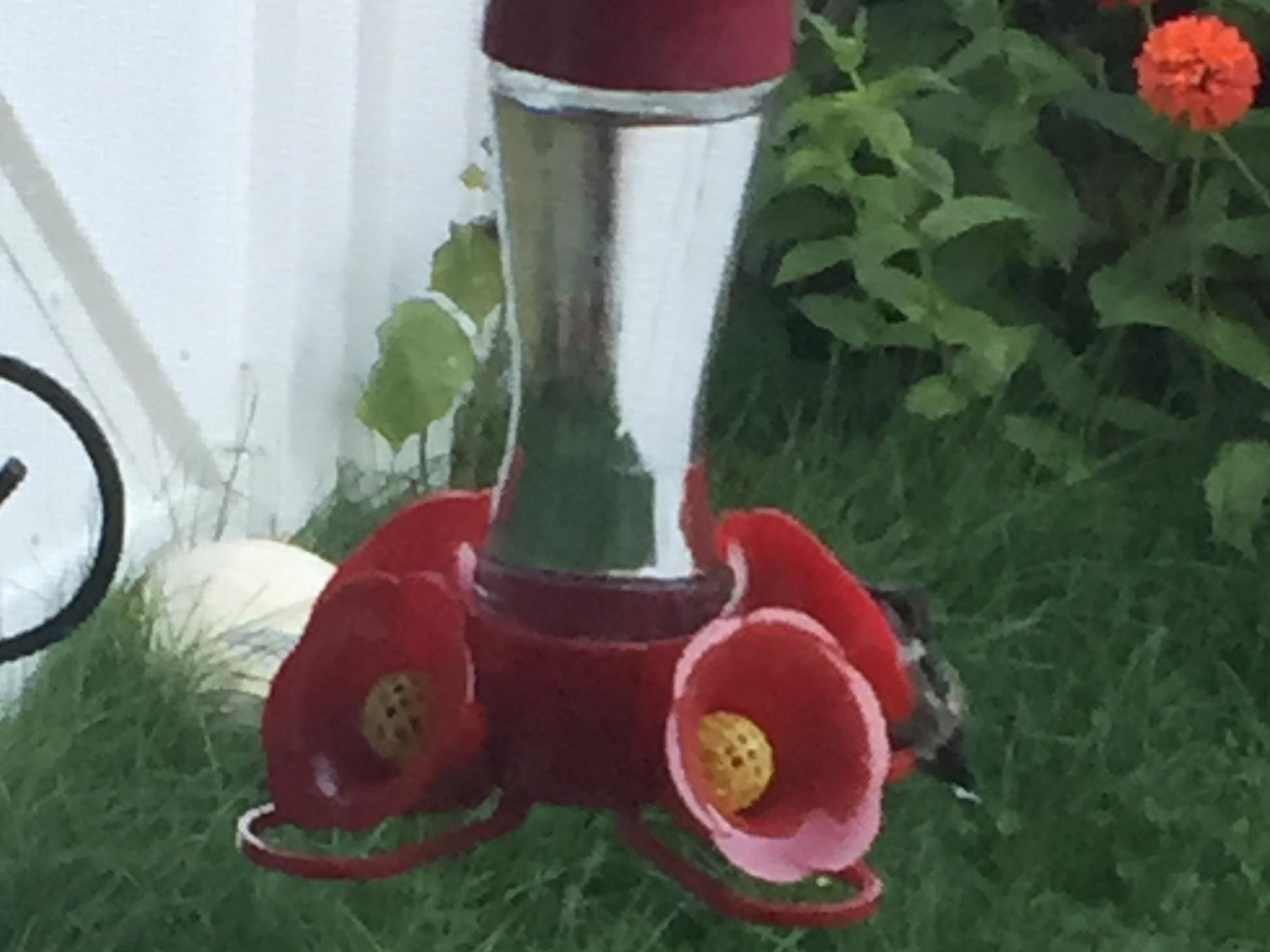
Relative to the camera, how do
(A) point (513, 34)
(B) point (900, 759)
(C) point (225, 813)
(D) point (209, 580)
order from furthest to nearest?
(D) point (209, 580) → (C) point (225, 813) → (B) point (900, 759) → (A) point (513, 34)

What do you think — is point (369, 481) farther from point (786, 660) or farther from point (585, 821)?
point (786, 660)

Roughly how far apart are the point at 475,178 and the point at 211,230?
0.29 meters

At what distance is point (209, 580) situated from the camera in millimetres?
1191

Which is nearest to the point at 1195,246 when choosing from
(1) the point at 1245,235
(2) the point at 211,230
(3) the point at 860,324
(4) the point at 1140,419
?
(1) the point at 1245,235

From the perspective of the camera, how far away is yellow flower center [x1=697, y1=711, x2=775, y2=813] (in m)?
0.55

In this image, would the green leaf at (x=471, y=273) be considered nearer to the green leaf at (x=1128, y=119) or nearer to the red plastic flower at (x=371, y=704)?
the green leaf at (x=1128, y=119)

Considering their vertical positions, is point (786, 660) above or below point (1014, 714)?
above

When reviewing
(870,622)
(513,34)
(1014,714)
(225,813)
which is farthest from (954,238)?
(513,34)

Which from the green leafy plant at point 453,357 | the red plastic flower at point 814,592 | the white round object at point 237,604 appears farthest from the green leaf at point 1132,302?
the red plastic flower at point 814,592

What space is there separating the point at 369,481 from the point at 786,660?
969 mm

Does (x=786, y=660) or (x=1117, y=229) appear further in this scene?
(x=1117, y=229)

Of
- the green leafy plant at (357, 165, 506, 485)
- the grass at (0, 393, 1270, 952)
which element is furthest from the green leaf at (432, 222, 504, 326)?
the grass at (0, 393, 1270, 952)

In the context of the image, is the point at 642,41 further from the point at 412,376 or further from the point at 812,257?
the point at 812,257

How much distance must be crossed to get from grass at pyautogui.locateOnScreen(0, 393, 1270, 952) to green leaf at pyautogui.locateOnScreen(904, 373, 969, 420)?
5 centimetres
